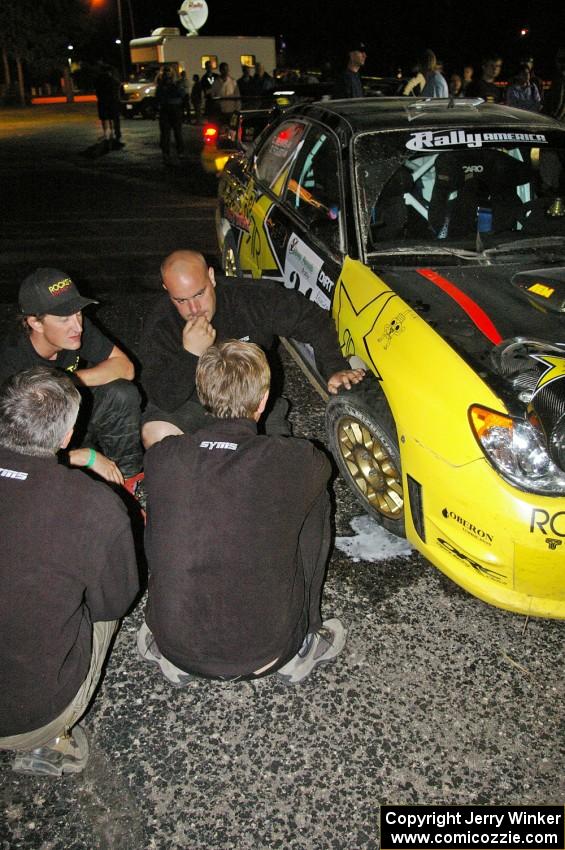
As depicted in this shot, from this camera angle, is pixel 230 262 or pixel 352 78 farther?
pixel 352 78

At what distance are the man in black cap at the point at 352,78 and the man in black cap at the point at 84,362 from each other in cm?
664

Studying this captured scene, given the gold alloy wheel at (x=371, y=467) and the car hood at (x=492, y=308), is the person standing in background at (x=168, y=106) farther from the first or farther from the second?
the gold alloy wheel at (x=371, y=467)

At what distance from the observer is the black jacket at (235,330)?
3143 millimetres

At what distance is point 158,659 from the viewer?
8.13 ft

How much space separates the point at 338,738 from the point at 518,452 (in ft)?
3.84

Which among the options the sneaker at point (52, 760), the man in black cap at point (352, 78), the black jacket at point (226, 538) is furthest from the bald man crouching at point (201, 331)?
the man in black cap at point (352, 78)

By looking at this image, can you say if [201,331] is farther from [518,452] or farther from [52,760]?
[52,760]

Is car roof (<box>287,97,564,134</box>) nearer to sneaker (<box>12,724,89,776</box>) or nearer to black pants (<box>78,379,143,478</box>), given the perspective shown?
black pants (<box>78,379,143,478</box>)

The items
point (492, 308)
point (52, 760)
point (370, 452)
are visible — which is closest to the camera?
point (52, 760)

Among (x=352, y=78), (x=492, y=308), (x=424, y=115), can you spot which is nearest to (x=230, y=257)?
(x=424, y=115)

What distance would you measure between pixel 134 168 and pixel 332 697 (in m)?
13.2

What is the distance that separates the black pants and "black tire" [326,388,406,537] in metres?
1.00

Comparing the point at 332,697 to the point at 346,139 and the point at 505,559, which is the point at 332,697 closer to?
the point at 505,559

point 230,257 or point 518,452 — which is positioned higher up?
point 230,257
